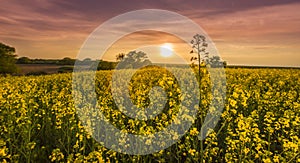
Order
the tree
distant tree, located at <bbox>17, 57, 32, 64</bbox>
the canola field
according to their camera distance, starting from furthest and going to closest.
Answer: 1. distant tree, located at <bbox>17, 57, 32, 64</bbox>
2. the tree
3. the canola field

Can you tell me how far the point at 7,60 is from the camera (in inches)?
2050

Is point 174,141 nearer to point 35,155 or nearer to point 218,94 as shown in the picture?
point 218,94

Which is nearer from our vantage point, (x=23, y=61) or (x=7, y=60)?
(x=7, y=60)

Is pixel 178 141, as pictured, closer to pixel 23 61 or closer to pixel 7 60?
pixel 7 60

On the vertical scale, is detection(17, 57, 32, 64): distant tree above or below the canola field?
above

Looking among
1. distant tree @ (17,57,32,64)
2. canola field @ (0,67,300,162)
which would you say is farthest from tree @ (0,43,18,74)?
canola field @ (0,67,300,162)

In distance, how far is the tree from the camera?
161 feet

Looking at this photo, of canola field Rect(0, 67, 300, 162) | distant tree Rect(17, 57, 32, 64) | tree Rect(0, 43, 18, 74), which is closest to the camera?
canola field Rect(0, 67, 300, 162)

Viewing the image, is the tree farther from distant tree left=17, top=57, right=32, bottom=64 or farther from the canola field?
the canola field

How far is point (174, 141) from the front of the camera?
5512 mm

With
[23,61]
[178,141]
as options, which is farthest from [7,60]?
[178,141]

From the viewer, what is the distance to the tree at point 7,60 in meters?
49.2

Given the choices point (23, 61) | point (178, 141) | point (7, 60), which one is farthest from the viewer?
point (23, 61)

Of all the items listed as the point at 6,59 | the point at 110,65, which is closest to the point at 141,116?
the point at 110,65
